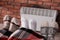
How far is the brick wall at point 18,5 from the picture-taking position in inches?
137

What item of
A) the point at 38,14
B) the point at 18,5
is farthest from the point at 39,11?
the point at 18,5

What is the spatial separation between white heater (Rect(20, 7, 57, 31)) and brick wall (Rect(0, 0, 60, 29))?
17 centimetres

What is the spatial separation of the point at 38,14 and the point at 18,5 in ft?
1.91

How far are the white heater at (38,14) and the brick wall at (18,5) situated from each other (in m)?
0.17

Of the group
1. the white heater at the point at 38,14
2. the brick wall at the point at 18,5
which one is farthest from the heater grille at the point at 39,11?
the brick wall at the point at 18,5

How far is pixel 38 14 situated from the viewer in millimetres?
3455

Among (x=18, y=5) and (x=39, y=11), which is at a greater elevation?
(x=18, y=5)

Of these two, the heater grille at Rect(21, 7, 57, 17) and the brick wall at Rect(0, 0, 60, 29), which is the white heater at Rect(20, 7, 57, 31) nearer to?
the heater grille at Rect(21, 7, 57, 17)

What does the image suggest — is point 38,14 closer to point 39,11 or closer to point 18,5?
point 39,11

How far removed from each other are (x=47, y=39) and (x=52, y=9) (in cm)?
109

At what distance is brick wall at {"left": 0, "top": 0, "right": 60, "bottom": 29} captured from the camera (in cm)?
349

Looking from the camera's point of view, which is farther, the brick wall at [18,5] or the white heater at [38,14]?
the brick wall at [18,5]

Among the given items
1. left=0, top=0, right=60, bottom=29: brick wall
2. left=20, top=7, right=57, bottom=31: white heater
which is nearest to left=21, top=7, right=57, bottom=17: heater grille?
left=20, top=7, right=57, bottom=31: white heater

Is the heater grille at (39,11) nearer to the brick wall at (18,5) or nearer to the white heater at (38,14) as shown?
the white heater at (38,14)
